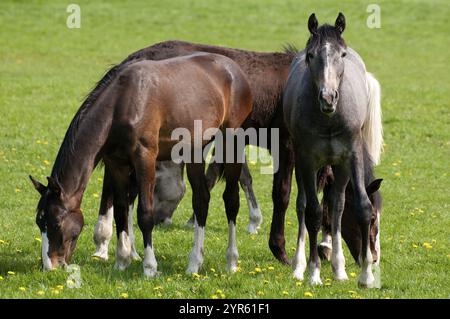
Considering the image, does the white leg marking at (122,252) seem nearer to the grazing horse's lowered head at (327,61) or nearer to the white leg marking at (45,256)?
the white leg marking at (45,256)

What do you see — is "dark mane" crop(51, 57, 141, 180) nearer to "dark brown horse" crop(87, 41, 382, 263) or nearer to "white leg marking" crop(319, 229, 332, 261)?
"dark brown horse" crop(87, 41, 382, 263)

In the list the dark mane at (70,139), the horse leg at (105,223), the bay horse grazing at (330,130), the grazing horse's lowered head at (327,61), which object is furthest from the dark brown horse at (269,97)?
the grazing horse's lowered head at (327,61)

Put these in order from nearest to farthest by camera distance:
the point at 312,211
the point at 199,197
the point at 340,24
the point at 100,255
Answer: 1. the point at 340,24
2. the point at 312,211
3. the point at 199,197
4. the point at 100,255

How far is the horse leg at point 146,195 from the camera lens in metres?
8.16

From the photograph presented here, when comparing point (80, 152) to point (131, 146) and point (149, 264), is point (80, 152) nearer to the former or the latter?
point (131, 146)

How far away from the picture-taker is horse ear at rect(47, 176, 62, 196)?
25.9 ft

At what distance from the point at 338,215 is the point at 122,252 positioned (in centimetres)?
216

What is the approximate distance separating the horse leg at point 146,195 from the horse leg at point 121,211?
0.45 metres

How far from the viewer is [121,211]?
8.81 metres

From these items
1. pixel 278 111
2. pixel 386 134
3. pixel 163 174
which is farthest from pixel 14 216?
pixel 386 134

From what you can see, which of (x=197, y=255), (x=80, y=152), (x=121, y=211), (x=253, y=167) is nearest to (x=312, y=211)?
(x=197, y=255)

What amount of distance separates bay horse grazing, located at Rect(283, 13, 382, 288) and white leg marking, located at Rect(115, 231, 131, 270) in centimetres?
166

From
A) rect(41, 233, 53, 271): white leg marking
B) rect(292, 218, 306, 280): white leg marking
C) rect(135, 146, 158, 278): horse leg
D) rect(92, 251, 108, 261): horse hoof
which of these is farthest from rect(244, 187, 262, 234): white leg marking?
rect(41, 233, 53, 271): white leg marking

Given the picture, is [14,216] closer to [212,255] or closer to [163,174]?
[163,174]
